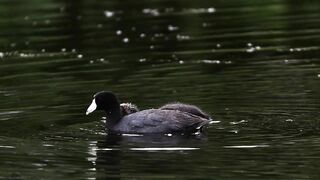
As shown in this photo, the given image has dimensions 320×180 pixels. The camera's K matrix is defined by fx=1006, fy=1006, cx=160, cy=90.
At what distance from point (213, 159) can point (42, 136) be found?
3305 mm

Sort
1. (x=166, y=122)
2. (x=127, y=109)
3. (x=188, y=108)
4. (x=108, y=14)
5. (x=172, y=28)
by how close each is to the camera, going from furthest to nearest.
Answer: (x=108, y=14)
(x=172, y=28)
(x=127, y=109)
(x=188, y=108)
(x=166, y=122)

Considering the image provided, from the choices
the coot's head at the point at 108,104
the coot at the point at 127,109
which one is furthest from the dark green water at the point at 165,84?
the coot at the point at 127,109

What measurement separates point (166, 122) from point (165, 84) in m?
4.22

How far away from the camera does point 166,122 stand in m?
16.1

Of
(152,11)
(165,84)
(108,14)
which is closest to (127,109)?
(165,84)

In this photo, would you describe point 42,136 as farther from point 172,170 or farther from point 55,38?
point 55,38

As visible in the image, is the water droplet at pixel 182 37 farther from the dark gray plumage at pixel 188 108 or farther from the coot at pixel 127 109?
the dark gray plumage at pixel 188 108

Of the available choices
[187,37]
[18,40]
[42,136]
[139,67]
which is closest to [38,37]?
[18,40]

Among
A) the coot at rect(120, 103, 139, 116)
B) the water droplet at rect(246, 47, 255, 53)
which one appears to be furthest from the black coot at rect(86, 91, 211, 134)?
the water droplet at rect(246, 47, 255, 53)

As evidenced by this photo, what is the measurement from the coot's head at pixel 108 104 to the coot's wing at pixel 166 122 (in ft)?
2.00

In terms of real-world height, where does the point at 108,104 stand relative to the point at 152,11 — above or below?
below

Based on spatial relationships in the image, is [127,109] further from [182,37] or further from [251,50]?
[182,37]

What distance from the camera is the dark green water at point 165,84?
13852 millimetres

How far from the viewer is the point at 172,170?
1330cm
